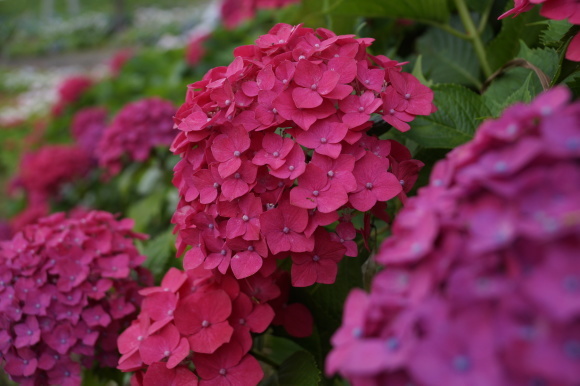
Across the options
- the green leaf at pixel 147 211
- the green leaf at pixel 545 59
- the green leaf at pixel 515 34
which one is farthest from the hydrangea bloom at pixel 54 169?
the green leaf at pixel 545 59

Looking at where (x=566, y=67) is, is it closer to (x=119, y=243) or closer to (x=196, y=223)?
(x=196, y=223)

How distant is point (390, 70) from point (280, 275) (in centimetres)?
41

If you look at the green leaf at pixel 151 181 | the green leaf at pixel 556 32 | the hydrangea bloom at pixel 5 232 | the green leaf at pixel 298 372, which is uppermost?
the green leaf at pixel 556 32

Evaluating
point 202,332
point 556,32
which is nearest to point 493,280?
point 202,332

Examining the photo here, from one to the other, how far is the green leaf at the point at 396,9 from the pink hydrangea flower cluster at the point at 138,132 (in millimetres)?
908

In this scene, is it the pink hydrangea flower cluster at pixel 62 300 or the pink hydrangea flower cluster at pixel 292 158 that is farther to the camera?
the pink hydrangea flower cluster at pixel 62 300

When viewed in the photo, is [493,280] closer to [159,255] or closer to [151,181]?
[159,255]

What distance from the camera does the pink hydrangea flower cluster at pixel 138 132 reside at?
1.91 meters

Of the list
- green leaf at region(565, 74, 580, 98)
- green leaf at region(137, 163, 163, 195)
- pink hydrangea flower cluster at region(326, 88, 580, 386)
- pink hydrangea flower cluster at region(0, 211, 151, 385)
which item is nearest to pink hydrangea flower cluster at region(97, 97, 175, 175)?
green leaf at region(137, 163, 163, 195)

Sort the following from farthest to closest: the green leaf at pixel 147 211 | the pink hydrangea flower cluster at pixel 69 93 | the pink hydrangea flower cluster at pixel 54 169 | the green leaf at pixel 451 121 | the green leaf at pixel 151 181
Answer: the pink hydrangea flower cluster at pixel 69 93
the pink hydrangea flower cluster at pixel 54 169
the green leaf at pixel 151 181
the green leaf at pixel 147 211
the green leaf at pixel 451 121

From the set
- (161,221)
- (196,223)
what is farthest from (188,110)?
(161,221)

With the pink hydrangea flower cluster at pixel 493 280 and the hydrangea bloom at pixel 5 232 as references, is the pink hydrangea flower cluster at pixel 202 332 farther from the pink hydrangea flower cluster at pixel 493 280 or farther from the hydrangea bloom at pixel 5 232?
the hydrangea bloom at pixel 5 232

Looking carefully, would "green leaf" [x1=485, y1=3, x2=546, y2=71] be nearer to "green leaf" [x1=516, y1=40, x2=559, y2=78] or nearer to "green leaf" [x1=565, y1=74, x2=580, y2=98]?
"green leaf" [x1=516, y1=40, x2=559, y2=78]

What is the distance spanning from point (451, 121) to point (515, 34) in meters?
0.36
